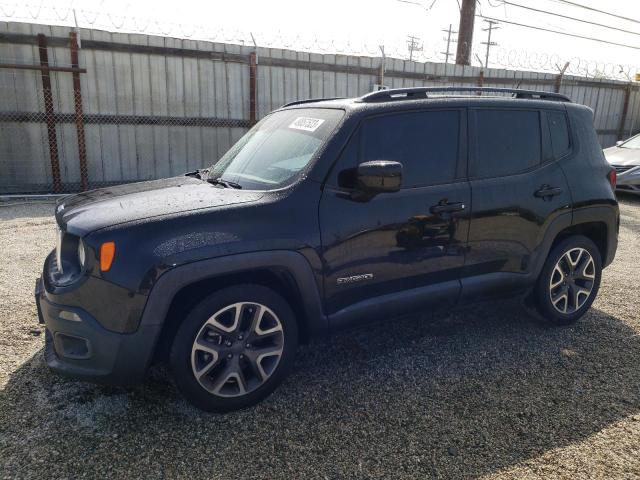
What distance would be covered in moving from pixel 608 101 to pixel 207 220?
1586 cm

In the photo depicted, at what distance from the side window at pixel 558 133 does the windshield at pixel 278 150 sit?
6.04 ft

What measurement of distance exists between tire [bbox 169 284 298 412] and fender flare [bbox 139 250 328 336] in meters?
0.14

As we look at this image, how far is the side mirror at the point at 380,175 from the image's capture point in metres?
2.89

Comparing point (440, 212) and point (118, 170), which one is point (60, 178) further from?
point (440, 212)

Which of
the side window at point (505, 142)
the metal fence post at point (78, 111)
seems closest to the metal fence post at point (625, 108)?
the side window at point (505, 142)

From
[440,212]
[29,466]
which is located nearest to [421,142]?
[440,212]

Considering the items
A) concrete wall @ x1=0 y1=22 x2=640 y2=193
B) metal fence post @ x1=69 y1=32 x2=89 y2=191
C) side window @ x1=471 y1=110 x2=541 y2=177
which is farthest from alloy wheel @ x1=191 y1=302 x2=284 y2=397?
concrete wall @ x1=0 y1=22 x2=640 y2=193

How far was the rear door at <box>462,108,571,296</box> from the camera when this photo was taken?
3533 millimetres

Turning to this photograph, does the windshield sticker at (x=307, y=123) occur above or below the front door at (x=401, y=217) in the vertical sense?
above

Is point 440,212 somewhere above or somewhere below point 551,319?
above

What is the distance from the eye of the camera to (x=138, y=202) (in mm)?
2971

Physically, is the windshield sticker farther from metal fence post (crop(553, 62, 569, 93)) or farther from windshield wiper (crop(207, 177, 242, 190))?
metal fence post (crop(553, 62, 569, 93))

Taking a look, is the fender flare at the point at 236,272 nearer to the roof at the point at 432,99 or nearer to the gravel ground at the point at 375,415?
the gravel ground at the point at 375,415

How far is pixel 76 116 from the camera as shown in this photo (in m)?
9.02
